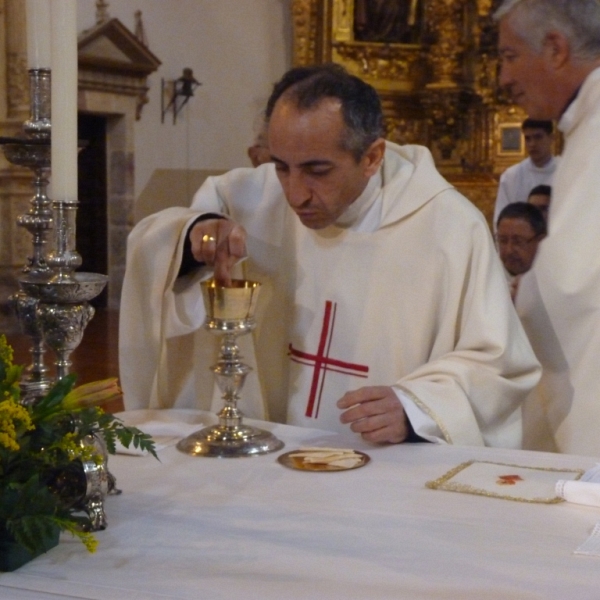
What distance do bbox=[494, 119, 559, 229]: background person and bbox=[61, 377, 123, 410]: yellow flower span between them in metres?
5.07

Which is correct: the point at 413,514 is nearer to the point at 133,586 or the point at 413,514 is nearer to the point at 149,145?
the point at 133,586

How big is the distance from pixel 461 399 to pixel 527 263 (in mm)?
2484

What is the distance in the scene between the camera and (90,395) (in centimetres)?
137

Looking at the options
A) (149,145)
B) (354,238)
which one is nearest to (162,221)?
(354,238)

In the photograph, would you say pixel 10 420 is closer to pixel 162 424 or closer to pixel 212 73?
pixel 162 424

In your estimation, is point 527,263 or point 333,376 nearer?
point 333,376

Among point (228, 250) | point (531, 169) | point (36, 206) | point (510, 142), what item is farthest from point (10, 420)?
point (510, 142)

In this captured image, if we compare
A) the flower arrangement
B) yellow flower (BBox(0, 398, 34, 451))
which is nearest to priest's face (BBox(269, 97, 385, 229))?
the flower arrangement

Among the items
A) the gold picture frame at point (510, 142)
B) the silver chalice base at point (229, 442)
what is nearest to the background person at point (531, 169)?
the gold picture frame at point (510, 142)

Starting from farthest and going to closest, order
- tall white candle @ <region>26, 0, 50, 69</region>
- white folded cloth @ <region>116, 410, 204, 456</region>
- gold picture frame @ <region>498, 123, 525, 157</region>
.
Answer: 1. gold picture frame @ <region>498, 123, 525, 157</region>
2. white folded cloth @ <region>116, 410, 204, 456</region>
3. tall white candle @ <region>26, 0, 50, 69</region>

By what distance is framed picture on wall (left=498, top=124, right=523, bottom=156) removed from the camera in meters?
9.77

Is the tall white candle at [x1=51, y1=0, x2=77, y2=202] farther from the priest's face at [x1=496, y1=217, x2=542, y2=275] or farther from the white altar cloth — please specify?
the priest's face at [x1=496, y1=217, x2=542, y2=275]

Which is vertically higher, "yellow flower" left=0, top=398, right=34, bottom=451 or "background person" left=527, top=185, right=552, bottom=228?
"background person" left=527, top=185, right=552, bottom=228

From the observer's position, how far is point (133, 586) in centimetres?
119
